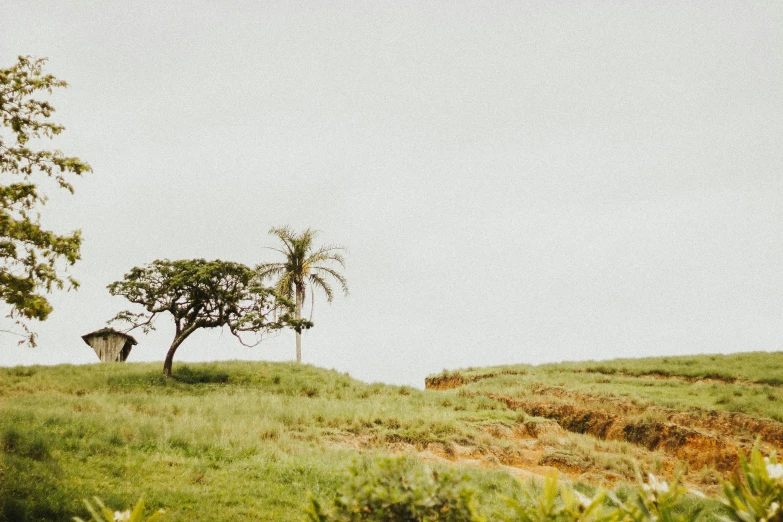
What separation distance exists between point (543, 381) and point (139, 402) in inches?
739

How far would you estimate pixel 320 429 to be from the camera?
14.7m

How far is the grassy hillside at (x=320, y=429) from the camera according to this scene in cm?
830

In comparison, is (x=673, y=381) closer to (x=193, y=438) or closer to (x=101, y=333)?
(x=193, y=438)

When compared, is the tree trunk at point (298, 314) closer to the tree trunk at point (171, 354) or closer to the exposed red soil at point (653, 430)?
the tree trunk at point (171, 354)

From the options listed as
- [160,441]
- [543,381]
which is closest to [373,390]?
[543,381]

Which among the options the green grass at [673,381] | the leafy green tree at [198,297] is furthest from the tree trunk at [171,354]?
the green grass at [673,381]

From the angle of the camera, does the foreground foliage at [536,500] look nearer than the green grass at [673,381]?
Yes

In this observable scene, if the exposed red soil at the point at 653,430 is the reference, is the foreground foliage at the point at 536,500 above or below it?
above

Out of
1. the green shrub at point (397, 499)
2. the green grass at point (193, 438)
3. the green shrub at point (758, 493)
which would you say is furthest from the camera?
the green grass at point (193, 438)

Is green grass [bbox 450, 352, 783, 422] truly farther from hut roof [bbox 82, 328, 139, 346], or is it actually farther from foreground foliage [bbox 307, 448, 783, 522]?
hut roof [bbox 82, 328, 139, 346]

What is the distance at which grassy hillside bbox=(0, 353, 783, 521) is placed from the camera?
830 centimetres

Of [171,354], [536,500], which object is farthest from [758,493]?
[171,354]

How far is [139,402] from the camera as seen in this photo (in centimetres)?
1705

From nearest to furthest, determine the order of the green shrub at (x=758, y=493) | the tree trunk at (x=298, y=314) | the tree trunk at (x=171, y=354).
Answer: the green shrub at (x=758, y=493) < the tree trunk at (x=171, y=354) < the tree trunk at (x=298, y=314)
